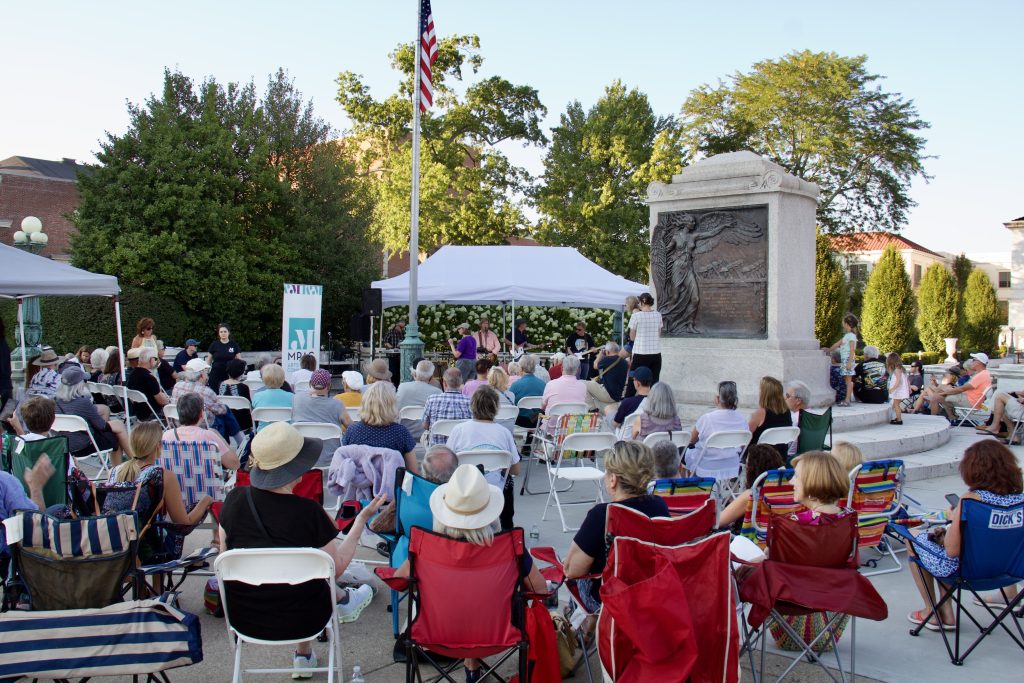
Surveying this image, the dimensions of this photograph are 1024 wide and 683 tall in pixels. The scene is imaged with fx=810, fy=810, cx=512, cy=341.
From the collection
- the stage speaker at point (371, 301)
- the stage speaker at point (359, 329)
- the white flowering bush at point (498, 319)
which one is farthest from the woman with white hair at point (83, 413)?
the white flowering bush at point (498, 319)

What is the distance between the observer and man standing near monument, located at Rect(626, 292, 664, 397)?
10047 mm

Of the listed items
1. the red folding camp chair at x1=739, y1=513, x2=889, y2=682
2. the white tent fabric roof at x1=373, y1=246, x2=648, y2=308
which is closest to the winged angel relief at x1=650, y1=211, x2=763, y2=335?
the white tent fabric roof at x1=373, y1=246, x2=648, y2=308

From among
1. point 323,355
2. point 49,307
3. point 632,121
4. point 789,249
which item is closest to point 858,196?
point 632,121

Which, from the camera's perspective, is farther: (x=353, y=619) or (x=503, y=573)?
(x=353, y=619)

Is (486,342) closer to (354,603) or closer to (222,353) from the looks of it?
(222,353)

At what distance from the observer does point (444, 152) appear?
32406 millimetres

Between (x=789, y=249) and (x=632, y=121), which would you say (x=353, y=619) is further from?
(x=632, y=121)

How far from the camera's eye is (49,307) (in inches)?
757

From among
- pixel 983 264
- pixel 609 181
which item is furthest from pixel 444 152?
pixel 983 264

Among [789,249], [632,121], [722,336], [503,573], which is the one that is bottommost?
[503,573]

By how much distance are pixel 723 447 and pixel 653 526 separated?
3.28 m

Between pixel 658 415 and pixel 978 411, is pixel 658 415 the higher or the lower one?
the higher one

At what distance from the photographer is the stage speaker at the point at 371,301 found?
54.6 ft

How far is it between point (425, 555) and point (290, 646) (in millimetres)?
1481
